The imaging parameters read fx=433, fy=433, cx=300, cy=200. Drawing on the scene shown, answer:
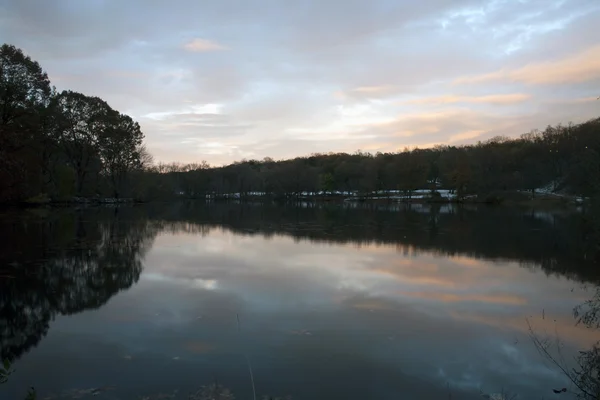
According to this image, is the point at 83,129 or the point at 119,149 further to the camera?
the point at 119,149

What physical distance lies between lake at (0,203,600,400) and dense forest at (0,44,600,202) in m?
2.86

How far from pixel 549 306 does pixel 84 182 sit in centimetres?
5633

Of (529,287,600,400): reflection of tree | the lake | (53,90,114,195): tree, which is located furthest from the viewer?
(53,90,114,195): tree

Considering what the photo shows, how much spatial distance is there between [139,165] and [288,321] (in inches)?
2284

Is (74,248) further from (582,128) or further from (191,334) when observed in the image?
(582,128)

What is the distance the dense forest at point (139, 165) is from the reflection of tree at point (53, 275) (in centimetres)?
302

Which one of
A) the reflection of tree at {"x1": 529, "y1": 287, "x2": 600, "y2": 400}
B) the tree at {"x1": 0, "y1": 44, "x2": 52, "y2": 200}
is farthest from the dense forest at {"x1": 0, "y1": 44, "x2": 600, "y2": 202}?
the reflection of tree at {"x1": 529, "y1": 287, "x2": 600, "y2": 400}

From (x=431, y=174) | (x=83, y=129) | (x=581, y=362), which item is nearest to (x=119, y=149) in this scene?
(x=83, y=129)

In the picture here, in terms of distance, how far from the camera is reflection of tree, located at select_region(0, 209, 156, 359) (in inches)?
289

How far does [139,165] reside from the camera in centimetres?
6069

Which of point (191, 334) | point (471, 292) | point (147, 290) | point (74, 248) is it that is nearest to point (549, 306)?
point (471, 292)

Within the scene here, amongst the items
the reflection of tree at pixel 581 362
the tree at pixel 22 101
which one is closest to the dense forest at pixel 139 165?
the tree at pixel 22 101

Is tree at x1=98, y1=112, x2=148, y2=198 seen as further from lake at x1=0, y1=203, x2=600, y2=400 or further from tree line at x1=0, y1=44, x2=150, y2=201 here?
lake at x1=0, y1=203, x2=600, y2=400

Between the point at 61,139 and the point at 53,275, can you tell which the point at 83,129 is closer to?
the point at 61,139
